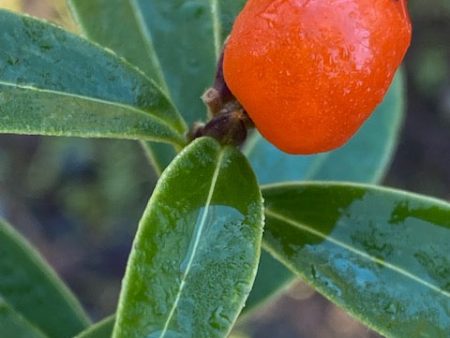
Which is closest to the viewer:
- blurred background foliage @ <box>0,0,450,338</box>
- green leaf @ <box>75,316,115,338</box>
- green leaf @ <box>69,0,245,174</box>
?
green leaf @ <box>75,316,115,338</box>

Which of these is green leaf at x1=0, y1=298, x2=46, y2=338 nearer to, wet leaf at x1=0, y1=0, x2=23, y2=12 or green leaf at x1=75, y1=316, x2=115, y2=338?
green leaf at x1=75, y1=316, x2=115, y2=338

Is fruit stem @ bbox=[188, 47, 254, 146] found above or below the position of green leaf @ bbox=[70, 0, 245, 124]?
above

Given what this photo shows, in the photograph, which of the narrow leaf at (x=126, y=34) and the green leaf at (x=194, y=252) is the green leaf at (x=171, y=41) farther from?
the green leaf at (x=194, y=252)

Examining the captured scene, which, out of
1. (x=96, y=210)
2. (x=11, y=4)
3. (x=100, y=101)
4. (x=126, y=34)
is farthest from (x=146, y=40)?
(x=96, y=210)

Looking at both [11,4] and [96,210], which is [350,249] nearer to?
[11,4]

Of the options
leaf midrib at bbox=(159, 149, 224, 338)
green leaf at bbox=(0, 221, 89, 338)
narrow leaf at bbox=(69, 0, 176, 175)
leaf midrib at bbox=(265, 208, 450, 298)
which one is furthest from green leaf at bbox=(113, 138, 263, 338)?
green leaf at bbox=(0, 221, 89, 338)

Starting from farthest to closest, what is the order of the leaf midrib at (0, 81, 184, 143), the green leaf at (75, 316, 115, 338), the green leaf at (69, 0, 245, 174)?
the green leaf at (69, 0, 245, 174) < the green leaf at (75, 316, 115, 338) < the leaf midrib at (0, 81, 184, 143)

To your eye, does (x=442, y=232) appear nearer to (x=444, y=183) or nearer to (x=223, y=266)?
(x=223, y=266)
